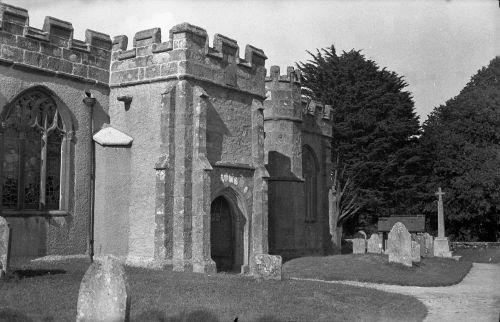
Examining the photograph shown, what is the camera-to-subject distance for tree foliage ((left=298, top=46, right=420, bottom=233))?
123 feet

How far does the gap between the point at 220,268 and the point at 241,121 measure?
479 cm

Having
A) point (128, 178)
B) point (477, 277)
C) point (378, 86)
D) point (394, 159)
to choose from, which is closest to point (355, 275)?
point (477, 277)

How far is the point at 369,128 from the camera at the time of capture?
3800 centimetres

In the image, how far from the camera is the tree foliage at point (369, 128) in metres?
37.5

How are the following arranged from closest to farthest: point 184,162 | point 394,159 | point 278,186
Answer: point 184,162 < point 278,186 < point 394,159

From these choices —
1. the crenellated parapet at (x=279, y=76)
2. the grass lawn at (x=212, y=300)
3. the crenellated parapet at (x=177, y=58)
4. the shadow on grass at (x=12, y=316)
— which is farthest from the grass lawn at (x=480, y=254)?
the shadow on grass at (x=12, y=316)

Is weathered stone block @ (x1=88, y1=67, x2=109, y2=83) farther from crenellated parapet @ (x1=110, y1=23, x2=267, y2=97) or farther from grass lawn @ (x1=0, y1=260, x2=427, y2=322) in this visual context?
grass lawn @ (x1=0, y1=260, x2=427, y2=322)

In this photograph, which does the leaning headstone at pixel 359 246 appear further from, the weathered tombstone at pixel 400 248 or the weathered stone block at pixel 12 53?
the weathered stone block at pixel 12 53

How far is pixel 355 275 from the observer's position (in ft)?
60.8

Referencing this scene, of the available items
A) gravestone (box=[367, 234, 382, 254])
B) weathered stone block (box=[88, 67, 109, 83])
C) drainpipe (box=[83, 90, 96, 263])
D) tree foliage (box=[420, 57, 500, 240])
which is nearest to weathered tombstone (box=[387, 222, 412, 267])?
gravestone (box=[367, 234, 382, 254])

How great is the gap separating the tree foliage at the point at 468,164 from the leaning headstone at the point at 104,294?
35895 millimetres

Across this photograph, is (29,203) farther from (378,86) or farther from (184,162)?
(378,86)

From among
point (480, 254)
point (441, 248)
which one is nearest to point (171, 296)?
point (441, 248)

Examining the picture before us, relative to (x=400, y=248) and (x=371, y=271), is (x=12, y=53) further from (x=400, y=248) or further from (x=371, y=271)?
(x=400, y=248)
